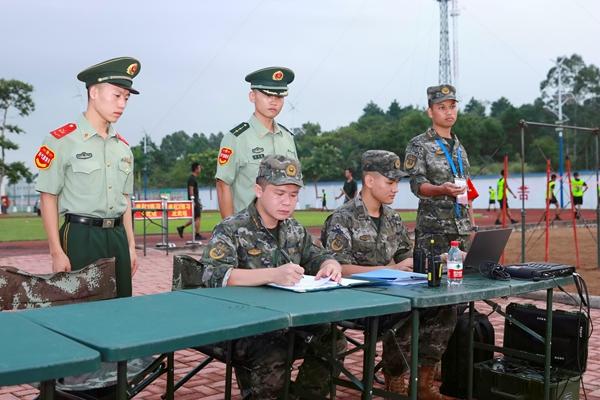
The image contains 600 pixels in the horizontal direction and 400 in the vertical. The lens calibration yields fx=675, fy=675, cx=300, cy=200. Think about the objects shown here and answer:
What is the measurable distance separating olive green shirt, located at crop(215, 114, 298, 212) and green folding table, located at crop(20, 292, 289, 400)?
73.3 inches

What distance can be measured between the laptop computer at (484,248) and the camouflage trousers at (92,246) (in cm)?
197

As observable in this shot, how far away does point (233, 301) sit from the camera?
8.96 feet

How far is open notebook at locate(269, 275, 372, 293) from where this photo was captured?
9.91ft

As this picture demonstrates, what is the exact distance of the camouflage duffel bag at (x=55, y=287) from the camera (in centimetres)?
296

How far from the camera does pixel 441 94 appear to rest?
4828 mm

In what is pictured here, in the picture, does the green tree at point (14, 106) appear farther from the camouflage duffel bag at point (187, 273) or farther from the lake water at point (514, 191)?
the camouflage duffel bag at point (187, 273)

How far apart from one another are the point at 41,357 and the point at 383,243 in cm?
260

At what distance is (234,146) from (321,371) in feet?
5.82

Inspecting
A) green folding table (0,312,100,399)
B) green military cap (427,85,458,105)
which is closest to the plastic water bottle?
green military cap (427,85,458,105)

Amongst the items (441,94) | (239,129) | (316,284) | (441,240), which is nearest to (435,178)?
(441,240)

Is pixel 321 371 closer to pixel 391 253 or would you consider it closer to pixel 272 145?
pixel 391 253

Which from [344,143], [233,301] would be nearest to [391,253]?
[233,301]

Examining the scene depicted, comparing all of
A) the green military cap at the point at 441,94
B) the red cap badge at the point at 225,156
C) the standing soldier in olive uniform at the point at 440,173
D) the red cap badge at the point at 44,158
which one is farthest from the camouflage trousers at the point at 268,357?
the green military cap at the point at 441,94

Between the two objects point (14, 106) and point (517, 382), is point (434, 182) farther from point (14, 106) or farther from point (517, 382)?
point (14, 106)
